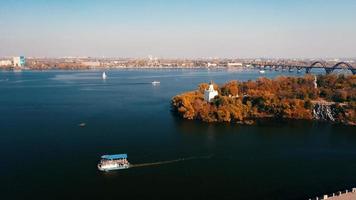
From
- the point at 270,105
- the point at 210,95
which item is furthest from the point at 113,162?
the point at 270,105

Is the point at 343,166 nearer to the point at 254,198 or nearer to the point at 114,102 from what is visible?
the point at 254,198

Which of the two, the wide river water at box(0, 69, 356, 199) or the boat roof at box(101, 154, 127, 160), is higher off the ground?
the boat roof at box(101, 154, 127, 160)

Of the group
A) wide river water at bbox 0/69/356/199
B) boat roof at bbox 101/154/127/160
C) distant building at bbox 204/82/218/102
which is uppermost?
distant building at bbox 204/82/218/102

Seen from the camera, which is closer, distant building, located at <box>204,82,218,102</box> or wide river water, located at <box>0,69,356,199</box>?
wide river water, located at <box>0,69,356,199</box>

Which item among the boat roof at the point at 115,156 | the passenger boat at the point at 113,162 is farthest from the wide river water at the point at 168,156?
the boat roof at the point at 115,156

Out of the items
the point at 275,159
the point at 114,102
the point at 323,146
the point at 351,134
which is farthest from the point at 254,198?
the point at 114,102

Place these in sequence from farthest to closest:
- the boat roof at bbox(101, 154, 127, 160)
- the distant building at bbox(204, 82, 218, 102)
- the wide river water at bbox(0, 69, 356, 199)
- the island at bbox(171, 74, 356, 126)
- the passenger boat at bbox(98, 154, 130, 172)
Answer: the distant building at bbox(204, 82, 218, 102), the island at bbox(171, 74, 356, 126), the boat roof at bbox(101, 154, 127, 160), the passenger boat at bbox(98, 154, 130, 172), the wide river water at bbox(0, 69, 356, 199)

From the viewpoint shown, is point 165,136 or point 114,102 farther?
point 114,102

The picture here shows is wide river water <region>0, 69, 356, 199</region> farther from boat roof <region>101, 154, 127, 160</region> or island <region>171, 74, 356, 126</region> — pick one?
island <region>171, 74, 356, 126</region>

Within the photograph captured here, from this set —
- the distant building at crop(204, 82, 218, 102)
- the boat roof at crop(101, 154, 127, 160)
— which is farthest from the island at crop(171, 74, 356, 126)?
the boat roof at crop(101, 154, 127, 160)
